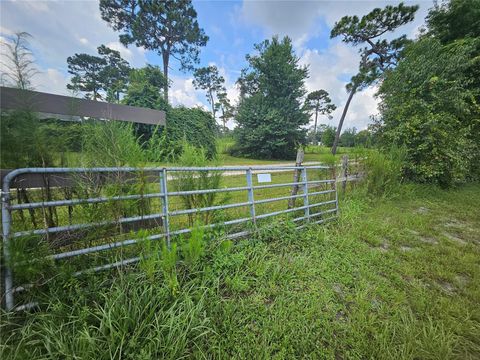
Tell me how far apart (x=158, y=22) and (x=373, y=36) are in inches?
662

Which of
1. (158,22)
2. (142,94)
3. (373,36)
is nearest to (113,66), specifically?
(158,22)

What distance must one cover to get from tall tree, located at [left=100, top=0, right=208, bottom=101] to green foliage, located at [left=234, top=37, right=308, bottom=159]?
6703 millimetres

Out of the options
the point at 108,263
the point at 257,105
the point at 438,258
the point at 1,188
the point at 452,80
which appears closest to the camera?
the point at 1,188

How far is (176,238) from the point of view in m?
A: 2.22

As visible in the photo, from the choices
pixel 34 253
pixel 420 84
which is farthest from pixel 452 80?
pixel 34 253

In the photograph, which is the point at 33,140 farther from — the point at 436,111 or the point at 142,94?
the point at 142,94

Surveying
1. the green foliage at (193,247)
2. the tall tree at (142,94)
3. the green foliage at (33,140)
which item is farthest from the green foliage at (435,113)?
the tall tree at (142,94)

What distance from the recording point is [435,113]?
6664 mm

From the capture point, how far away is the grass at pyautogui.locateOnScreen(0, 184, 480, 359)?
1.34 m

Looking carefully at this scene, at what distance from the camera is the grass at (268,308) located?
134 centimetres

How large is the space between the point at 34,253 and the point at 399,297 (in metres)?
3.36

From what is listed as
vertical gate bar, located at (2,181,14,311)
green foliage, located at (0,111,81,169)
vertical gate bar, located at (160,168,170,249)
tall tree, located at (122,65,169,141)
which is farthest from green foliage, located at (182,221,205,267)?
tall tree, located at (122,65,169,141)

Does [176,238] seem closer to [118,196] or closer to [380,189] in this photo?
[118,196]

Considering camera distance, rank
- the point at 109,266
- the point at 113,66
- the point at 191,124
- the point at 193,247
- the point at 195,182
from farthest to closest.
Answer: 1. the point at 113,66
2. the point at 191,124
3. the point at 195,182
4. the point at 193,247
5. the point at 109,266
